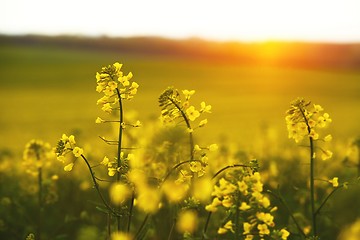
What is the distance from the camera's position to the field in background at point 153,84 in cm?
2144

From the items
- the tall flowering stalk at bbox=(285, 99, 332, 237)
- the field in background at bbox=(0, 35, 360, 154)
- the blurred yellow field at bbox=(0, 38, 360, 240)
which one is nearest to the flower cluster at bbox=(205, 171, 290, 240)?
the blurred yellow field at bbox=(0, 38, 360, 240)

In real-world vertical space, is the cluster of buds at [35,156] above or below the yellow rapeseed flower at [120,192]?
below

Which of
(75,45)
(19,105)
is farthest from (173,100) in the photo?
(75,45)

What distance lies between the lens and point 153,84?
3497 centimetres

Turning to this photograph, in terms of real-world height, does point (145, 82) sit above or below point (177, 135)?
below

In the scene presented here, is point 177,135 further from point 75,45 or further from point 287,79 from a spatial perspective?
point 75,45

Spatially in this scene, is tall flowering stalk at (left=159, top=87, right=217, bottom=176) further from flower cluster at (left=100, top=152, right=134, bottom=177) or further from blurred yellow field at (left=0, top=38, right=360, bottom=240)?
flower cluster at (left=100, top=152, right=134, bottom=177)

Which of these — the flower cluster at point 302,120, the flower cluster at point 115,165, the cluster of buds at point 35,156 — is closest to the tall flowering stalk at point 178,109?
the flower cluster at point 115,165

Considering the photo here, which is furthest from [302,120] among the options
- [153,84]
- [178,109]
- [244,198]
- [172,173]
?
[153,84]

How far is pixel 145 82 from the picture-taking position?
117ft

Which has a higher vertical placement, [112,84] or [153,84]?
[112,84]

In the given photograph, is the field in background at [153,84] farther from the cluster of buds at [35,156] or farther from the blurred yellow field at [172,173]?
the cluster of buds at [35,156]

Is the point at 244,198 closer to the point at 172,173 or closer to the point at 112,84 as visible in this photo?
the point at 172,173

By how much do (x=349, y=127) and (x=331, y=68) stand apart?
26169 millimetres
